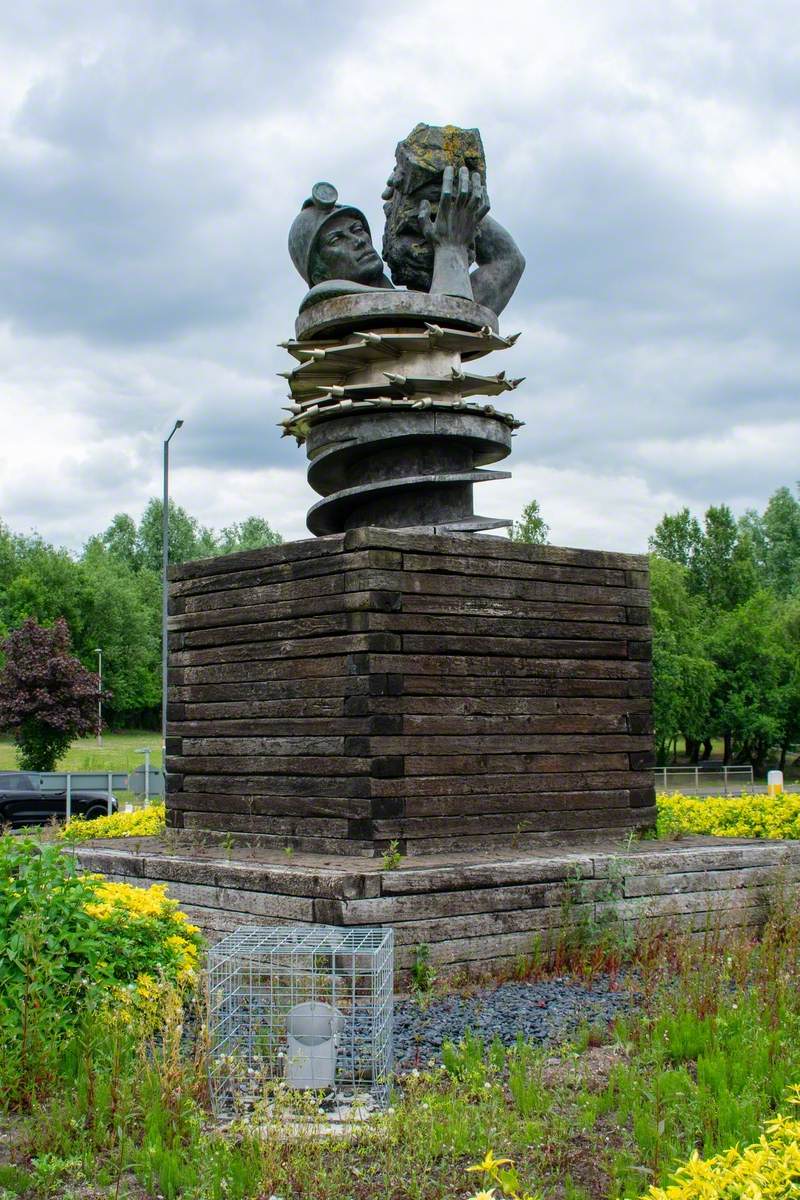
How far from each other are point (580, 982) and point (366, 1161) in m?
3.47

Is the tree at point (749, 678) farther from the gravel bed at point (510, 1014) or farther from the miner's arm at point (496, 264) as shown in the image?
the gravel bed at point (510, 1014)

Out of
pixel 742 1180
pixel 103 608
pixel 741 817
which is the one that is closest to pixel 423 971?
pixel 742 1180

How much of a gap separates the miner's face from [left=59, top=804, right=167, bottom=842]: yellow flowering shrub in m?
5.71

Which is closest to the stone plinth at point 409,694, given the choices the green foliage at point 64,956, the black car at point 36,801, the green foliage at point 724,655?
the green foliage at point 64,956

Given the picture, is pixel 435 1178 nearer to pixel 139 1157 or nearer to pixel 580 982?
pixel 139 1157

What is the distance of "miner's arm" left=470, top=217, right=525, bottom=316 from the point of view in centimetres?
1248

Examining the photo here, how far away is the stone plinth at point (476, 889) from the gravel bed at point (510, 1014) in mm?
497

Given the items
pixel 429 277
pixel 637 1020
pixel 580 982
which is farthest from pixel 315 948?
pixel 429 277

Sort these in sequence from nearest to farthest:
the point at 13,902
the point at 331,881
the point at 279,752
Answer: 1. the point at 13,902
2. the point at 331,881
3. the point at 279,752

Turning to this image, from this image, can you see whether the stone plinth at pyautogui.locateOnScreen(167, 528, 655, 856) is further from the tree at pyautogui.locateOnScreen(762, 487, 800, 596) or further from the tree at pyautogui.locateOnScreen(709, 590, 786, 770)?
the tree at pyautogui.locateOnScreen(762, 487, 800, 596)

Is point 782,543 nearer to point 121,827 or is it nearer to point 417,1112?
point 121,827

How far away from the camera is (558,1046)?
6.54 meters

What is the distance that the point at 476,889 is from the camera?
27.8 feet

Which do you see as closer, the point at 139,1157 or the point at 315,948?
the point at 139,1157
